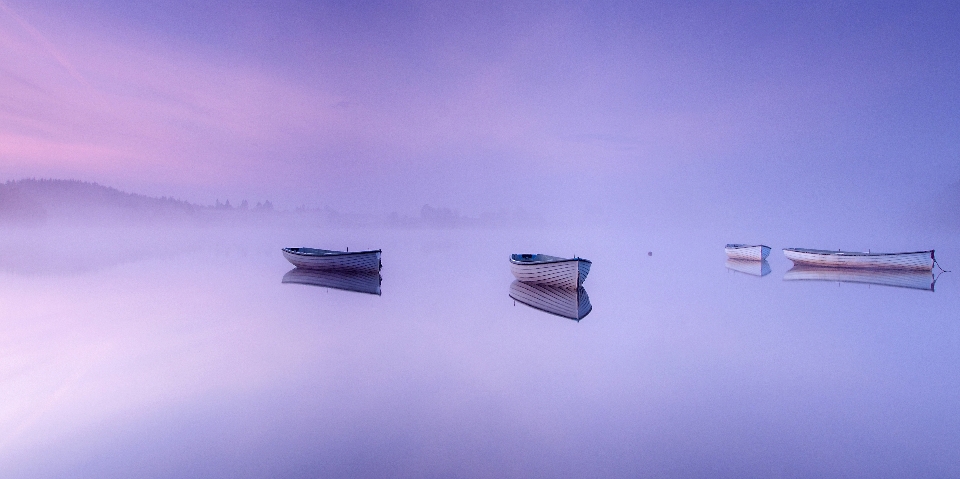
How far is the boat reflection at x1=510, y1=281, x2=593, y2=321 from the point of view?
20641 millimetres

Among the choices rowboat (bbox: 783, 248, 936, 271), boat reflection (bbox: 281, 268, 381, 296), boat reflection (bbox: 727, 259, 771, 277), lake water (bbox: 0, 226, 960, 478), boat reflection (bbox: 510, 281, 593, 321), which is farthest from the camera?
boat reflection (bbox: 727, 259, 771, 277)

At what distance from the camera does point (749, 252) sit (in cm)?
4616

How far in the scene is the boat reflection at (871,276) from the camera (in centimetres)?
3087

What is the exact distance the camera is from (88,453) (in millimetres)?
8078

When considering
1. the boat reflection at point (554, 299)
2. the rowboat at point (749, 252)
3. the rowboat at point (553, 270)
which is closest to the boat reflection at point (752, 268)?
the rowboat at point (749, 252)

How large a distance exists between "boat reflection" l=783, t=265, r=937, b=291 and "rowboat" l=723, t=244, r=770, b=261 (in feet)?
11.2

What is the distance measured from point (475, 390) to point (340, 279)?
23.7 metres

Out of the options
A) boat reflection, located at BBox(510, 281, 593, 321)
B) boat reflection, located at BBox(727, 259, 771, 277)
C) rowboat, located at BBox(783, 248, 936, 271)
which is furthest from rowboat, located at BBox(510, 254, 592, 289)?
rowboat, located at BBox(783, 248, 936, 271)

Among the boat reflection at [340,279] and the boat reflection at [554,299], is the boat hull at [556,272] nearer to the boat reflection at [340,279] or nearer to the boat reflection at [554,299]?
the boat reflection at [554,299]

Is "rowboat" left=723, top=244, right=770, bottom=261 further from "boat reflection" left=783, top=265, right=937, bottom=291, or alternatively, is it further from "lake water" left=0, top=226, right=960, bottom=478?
"lake water" left=0, top=226, right=960, bottom=478

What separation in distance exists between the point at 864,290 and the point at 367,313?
31818 mm

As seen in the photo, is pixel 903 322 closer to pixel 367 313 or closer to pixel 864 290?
pixel 864 290

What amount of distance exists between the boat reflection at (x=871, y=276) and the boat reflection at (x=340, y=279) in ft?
108

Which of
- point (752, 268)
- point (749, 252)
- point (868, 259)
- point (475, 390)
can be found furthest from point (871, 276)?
point (475, 390)
